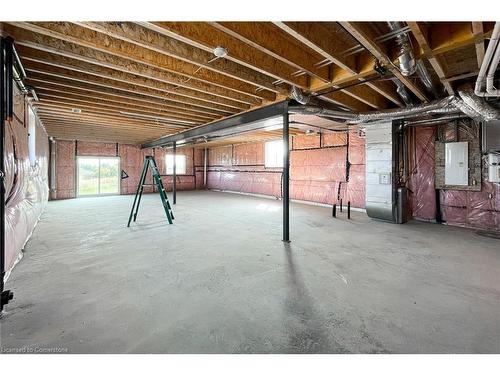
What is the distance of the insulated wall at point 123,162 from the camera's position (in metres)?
9.41

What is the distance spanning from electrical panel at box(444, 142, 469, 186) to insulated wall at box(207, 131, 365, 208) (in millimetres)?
1885

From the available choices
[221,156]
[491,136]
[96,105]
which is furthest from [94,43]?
[221,156]

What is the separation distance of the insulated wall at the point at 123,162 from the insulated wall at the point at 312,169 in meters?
2.38

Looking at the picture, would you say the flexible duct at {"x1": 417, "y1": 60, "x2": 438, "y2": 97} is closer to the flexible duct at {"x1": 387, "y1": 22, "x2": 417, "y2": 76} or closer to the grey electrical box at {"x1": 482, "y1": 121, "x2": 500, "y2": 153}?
the flexible duct at {"x1": 387, "y1": 22, "x2": 417, "y2": 76}

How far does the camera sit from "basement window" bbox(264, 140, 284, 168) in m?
9.24

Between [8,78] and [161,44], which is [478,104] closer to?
[161,44]

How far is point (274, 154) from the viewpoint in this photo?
945 cm

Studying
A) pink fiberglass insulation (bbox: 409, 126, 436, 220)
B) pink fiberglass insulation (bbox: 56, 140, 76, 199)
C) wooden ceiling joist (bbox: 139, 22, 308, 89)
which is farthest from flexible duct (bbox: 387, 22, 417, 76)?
pink fiberglass insulation (bbox: 56, 140, 76, 199)

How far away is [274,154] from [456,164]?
5645 millimetres

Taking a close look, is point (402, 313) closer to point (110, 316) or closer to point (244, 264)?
point (244, 264)

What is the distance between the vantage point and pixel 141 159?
11359 millimetres

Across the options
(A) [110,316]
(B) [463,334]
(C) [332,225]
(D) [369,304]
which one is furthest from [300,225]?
(A) [110,316]

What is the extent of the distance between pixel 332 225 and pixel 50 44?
4926 millimetres

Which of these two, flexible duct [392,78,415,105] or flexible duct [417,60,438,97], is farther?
flexible duct [392,78,415,105]
